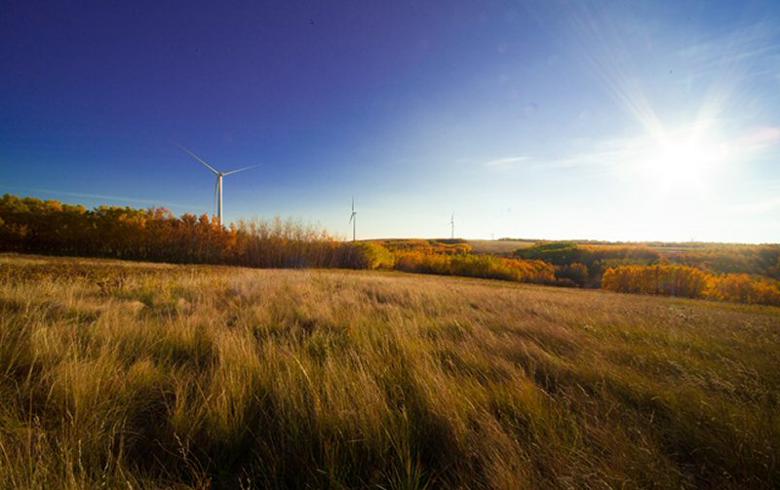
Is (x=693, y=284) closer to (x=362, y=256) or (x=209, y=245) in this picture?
(x=362, y=256)

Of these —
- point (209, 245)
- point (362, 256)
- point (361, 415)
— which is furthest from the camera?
point (362, 256)

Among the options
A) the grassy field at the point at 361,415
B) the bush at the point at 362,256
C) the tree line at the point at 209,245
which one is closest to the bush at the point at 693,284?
the tree line at the point at 209,245

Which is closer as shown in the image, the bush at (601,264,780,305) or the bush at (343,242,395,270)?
the bush at (601,264,780,305)

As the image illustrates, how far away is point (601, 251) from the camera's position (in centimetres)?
5578

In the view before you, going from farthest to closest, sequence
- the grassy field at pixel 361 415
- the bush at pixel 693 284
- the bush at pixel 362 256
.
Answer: the bush at pixel 362 256 < the bush at pixel 693 284 < the grassy field at pixel 361 415

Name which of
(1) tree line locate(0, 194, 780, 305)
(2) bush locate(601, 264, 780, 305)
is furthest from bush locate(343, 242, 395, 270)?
(2) bush locate(601, 264, 780, 305)

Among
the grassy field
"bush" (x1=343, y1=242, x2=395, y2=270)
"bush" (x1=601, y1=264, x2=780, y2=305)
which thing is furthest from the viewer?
"bush" (x1=343, y1=242, x2=395, y2=270)

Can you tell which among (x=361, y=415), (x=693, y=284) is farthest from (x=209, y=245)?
(x=693, y=284)

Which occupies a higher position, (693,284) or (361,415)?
(361,415)

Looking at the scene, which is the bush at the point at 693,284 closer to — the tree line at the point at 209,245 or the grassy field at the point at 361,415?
the tree line at the point at 209,245

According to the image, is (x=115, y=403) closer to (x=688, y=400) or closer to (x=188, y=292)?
(x=688, y=400)

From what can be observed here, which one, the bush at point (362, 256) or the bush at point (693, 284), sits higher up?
the bush at point (362, 256)

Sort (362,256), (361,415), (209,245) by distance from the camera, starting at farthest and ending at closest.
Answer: (362,256)
(209,245)
(361,415)

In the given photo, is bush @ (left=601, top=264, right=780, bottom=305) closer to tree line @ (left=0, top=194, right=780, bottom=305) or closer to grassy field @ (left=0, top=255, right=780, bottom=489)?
tree line @ (left=0, top=194, right=780, bottom=305)
